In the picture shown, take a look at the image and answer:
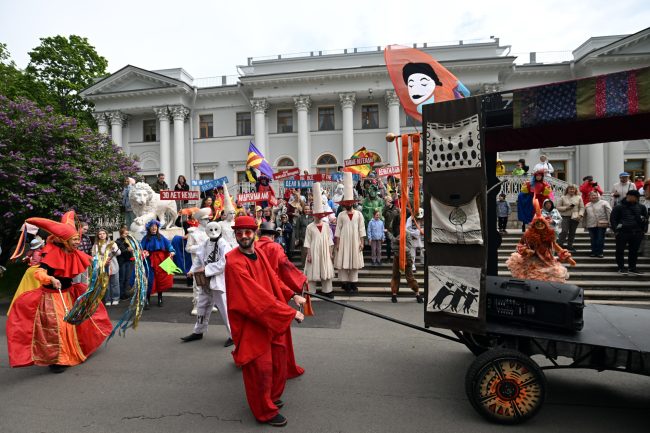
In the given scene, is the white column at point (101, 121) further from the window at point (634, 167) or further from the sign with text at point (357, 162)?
the window at point (634, 167)

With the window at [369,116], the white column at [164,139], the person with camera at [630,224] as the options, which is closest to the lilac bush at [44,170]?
the person with camera at [630,224]

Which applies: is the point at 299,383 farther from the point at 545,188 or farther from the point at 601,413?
the point at 545,188

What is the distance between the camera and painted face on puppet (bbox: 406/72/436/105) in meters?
4.82

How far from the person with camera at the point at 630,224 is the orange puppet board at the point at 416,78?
6.48 meters

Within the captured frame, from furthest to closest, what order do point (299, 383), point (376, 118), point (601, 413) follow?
1. point (376, 118)
2. point (299, 383)
3. point (601, 413)

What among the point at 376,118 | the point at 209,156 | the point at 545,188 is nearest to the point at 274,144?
the point at 209,156

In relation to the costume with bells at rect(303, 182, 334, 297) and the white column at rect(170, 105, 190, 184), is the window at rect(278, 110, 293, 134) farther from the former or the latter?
the costume with bells at rect(303, 182, 334, 297)

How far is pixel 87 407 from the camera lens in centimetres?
379

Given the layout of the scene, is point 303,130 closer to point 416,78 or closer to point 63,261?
point 416,78

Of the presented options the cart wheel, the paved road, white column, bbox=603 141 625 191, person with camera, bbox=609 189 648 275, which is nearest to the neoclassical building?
white column, bbox=603 141 625 191

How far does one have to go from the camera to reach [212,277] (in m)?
5.76

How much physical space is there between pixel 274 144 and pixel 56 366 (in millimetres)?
23473

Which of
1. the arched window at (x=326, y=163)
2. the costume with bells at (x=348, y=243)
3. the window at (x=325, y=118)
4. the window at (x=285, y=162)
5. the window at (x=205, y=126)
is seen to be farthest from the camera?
the window at (x=205, y=126)

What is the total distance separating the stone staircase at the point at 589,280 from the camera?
313 inches
